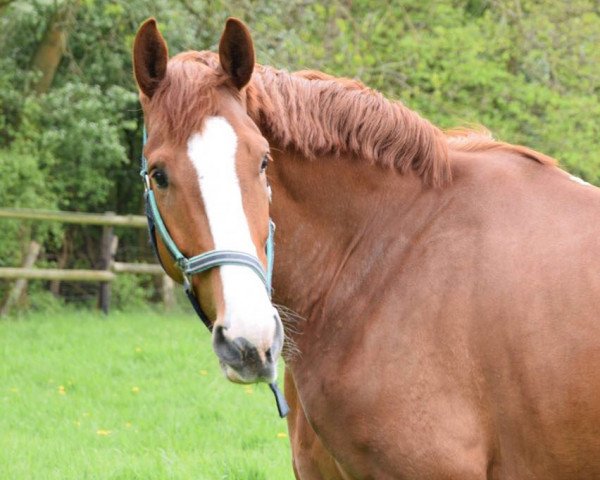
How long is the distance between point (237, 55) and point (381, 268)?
2.65 feet

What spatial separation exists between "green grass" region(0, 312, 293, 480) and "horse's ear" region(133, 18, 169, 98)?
2.58 meters

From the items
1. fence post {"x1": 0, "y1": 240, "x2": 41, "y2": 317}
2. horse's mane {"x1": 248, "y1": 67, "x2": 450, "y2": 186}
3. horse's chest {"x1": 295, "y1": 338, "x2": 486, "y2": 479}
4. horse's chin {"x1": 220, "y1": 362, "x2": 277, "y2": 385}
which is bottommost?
fence post {"x1": 0, "y1": 240, "x2": 41, "y2": 317}

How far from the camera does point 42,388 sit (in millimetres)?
7195

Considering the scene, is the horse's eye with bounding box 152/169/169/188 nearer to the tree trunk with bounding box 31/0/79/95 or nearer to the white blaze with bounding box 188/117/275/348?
Result: the white blaze with bounding box 188/117/275/348

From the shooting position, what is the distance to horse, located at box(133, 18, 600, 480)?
8.71ft

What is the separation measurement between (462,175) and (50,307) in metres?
11.4

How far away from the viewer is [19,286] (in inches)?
514

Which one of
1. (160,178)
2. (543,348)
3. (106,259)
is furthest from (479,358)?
(106,259)

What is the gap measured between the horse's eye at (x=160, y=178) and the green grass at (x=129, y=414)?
8.19 feet

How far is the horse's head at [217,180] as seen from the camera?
2451mm

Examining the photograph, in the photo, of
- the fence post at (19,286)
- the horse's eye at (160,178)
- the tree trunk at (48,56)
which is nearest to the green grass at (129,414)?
the horse's eye at (160,178)

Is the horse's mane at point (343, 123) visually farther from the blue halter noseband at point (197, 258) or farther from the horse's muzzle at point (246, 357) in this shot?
the horse's muzzle at point (246, 357)

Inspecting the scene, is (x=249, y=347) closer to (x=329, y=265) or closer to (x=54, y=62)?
(x=329, y=265)

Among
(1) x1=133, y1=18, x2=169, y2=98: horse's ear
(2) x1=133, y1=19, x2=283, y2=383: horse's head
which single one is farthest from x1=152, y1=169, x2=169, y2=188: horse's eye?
(1) x1=133, y1=18, x2=169, y2=98: horse's ear
